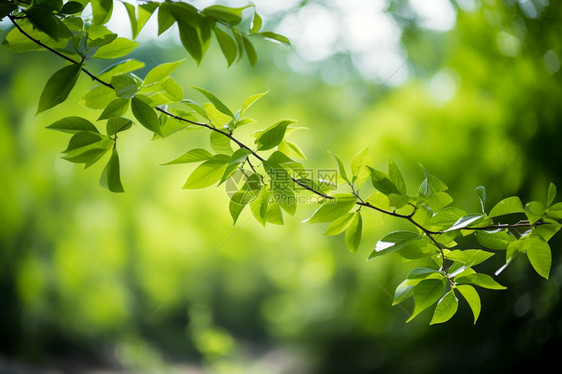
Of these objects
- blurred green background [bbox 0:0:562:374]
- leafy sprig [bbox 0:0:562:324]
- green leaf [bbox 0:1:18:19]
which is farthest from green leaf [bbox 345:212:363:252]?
blurred green background [bbox 0:0:562:374]

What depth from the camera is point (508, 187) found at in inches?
41.0

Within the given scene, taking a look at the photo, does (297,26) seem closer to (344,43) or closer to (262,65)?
(344,43)

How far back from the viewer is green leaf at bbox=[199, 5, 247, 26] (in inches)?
7.8

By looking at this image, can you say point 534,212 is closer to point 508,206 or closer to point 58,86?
point 508,206

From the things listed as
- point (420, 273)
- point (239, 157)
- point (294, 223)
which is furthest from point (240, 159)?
point (294, 223)

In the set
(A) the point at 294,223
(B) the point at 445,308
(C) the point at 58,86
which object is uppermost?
(C) the point at 58,86

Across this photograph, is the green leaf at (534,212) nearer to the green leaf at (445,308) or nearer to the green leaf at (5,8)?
the green leaf at (445,308)

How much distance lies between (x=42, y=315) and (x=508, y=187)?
171cm

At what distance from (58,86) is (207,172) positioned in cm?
9

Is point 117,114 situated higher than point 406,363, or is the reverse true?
point 117,114

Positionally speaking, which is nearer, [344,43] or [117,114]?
[117,114]

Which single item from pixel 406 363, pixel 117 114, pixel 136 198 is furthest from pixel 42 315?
pixel 117 114

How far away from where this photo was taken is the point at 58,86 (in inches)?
8.5

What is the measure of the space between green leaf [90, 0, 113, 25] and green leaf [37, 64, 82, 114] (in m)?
0.04
